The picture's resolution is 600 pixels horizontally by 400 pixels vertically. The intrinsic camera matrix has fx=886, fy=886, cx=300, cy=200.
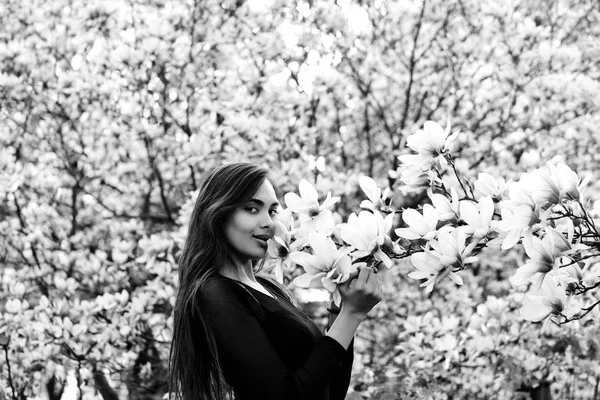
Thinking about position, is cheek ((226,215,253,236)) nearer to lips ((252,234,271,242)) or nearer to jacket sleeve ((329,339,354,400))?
lips ((252,234,271,242))

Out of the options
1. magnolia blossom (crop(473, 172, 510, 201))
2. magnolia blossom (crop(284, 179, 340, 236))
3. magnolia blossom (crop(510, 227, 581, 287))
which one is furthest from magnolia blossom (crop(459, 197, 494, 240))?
magnolia blossom (crop(284, 179, 340, 236))

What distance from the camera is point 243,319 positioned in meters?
1.88

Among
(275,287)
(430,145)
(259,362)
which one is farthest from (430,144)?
(275,287)

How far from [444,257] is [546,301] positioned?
0.21 m

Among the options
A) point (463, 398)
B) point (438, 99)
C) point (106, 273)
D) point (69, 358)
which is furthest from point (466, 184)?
point (438, 99)

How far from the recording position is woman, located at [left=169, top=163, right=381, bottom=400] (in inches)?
71.0

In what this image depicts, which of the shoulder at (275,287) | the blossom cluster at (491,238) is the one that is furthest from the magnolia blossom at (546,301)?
the shoulder at (275,287)

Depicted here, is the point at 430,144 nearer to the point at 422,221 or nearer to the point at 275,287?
the point at 422,221

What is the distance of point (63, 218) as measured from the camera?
6.41 metres

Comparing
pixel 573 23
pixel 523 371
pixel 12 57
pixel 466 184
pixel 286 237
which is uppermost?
pixel 573 23

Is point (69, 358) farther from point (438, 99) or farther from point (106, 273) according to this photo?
point (438, 99)

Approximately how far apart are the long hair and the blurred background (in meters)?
2.90

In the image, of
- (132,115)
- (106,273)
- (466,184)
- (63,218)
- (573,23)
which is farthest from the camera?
(573,23)

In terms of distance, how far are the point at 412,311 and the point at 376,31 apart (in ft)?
7.05
